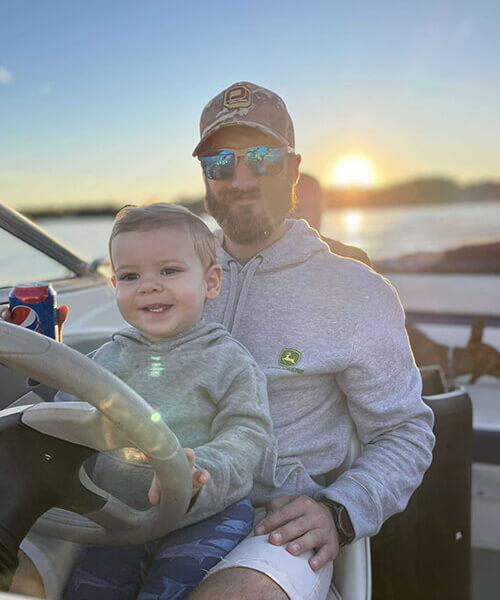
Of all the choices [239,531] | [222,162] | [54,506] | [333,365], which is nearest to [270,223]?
[222,162]

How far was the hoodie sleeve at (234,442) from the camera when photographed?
920mm

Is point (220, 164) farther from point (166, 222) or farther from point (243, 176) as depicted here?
point (166, 222)

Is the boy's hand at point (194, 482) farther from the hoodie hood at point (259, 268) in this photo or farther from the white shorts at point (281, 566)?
the hoodie hood at point (259, 268)

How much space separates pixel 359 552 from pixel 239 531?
31cm

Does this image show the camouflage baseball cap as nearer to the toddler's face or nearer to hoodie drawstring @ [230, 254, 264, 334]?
hoodie drawstring @ [230, 254, 264, 334]

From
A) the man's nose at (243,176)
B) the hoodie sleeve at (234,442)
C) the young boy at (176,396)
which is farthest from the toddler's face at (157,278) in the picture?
the man's nose at (243,176)

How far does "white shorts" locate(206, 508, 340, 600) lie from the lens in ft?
3.19

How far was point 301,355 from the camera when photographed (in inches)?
50.3

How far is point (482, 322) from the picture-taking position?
12.5ft

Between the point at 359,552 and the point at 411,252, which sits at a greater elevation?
the point at 411,252

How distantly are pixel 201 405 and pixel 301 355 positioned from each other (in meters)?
0.31

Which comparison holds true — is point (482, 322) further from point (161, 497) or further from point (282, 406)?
point (161, 497)

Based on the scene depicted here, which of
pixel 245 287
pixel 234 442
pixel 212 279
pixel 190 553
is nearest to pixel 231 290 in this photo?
pixel 245 287

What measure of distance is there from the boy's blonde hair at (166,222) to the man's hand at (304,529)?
49 cm
